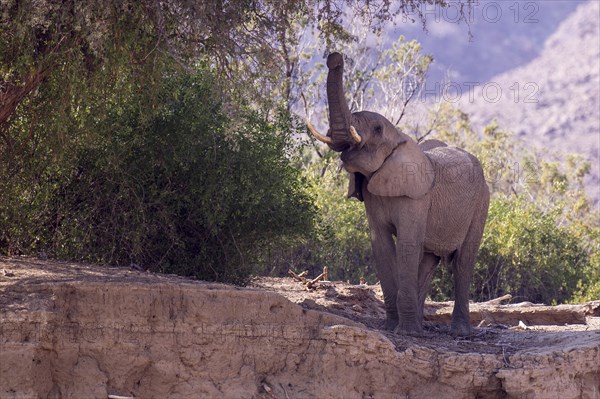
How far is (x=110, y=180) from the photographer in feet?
39.7

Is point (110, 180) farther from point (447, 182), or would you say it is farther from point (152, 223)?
point (447, 182)

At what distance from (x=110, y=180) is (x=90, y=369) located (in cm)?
404

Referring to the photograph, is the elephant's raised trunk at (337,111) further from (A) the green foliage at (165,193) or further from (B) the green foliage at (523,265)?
(B) the green foliage at (523,265)

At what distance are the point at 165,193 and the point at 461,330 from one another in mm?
3898

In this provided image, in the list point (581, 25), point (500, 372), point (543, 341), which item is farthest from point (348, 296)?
point (581, 25)

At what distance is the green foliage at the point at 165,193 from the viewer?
478 inches

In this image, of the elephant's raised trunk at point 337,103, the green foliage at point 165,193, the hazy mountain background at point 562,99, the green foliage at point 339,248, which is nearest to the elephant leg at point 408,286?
the elephant's raised trunk at point 337,103

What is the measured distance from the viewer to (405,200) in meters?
11.2

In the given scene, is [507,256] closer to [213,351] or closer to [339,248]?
[339,248]

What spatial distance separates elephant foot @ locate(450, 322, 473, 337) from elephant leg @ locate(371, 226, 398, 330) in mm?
851

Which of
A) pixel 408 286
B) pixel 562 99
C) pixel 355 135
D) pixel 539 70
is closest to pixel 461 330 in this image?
pixel 408 286

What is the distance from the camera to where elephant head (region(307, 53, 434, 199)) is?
1075 cm

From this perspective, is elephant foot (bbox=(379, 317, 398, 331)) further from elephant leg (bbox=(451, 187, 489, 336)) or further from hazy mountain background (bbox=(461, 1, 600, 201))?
hazy mountain background (bbox=(461, 1, 600, 201))

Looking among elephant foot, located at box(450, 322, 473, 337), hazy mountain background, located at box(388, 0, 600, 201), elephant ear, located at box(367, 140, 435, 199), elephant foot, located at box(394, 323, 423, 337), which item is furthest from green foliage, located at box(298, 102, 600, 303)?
hazy mountain background, located at box(388, 0, 600, 201)
